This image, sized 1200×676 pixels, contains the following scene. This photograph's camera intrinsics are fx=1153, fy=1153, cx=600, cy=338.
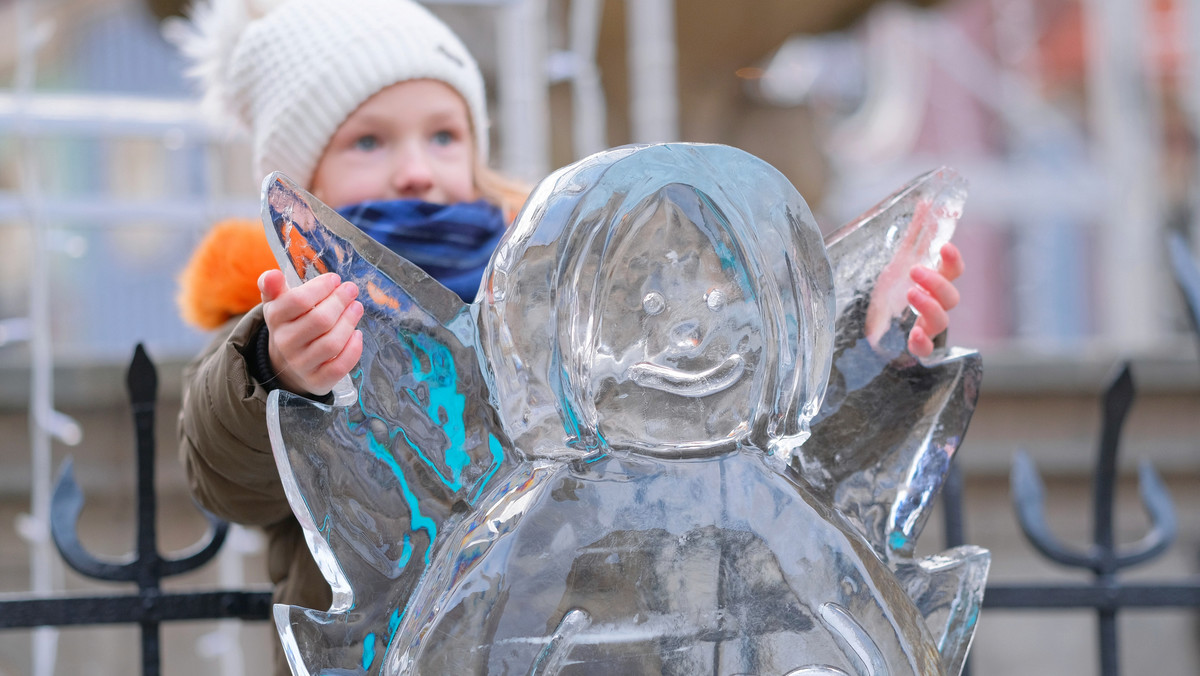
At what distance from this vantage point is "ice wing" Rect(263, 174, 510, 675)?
2.15 ft

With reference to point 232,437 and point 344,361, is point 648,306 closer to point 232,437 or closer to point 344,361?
point 344,361

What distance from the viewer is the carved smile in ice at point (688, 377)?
0.63 m

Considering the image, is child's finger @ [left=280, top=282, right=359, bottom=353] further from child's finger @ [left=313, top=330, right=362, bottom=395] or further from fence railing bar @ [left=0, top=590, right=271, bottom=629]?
fence railing bar @ [left=0, top=590, right=271, bottom=629]

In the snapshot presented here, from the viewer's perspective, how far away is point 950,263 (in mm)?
829

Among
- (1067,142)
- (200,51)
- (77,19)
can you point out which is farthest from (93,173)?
(1067,142)

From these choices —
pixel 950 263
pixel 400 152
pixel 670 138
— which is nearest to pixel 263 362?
pixel 400 152

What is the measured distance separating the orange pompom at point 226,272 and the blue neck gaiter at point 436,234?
0.10 metres

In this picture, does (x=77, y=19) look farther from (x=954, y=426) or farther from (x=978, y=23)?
(x=978, y=23)

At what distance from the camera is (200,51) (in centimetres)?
123

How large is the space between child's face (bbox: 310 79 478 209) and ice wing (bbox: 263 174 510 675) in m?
0.39

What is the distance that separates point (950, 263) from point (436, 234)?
434 mm

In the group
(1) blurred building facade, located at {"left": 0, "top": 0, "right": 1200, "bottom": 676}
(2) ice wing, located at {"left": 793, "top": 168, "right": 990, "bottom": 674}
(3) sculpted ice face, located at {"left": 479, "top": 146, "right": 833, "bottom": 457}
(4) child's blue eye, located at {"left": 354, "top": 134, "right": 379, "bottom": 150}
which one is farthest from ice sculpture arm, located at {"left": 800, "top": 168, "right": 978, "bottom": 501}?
(4) child's blue eye, located at {"left": 354, "top": 134, "right": 379, "bottom": 150}

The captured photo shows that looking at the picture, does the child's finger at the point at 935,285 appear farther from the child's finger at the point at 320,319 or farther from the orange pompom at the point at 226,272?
the orange pompom at the point at 226,272

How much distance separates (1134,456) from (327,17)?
1.83 metres
